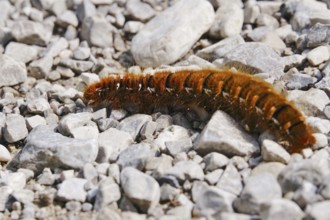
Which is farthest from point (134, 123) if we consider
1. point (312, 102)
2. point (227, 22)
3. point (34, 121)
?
point (227, 22)

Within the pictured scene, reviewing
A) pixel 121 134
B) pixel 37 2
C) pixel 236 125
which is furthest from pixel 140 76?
pixel 37 2

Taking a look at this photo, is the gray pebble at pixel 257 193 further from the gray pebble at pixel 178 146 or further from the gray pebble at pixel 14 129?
the gray pebble at pixel 14 129

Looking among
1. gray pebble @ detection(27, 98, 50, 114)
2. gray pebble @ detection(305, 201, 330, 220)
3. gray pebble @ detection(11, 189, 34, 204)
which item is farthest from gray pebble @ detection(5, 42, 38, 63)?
gray pebble @ detection(305, 201, 330, 220)

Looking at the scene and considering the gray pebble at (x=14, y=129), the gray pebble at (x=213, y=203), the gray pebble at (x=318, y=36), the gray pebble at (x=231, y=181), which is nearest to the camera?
the gray pebble at (x=213, y=203)

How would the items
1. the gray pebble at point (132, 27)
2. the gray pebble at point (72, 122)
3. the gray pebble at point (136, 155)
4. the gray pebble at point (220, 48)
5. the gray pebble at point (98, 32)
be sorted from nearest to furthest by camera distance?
the gray pebble at point (136, 155)
the gray pebble at point (72, 122)
the gray pebble at point (220, 48)
the gray pebble at point (98, 32)
the gray pebble at point (132, 27)

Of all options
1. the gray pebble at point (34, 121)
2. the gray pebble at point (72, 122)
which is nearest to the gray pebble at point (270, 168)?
the gray pebble at point (72, 122)

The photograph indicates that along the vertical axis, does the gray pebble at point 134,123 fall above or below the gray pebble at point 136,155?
below

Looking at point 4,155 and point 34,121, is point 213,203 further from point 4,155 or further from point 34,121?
point 34,121
